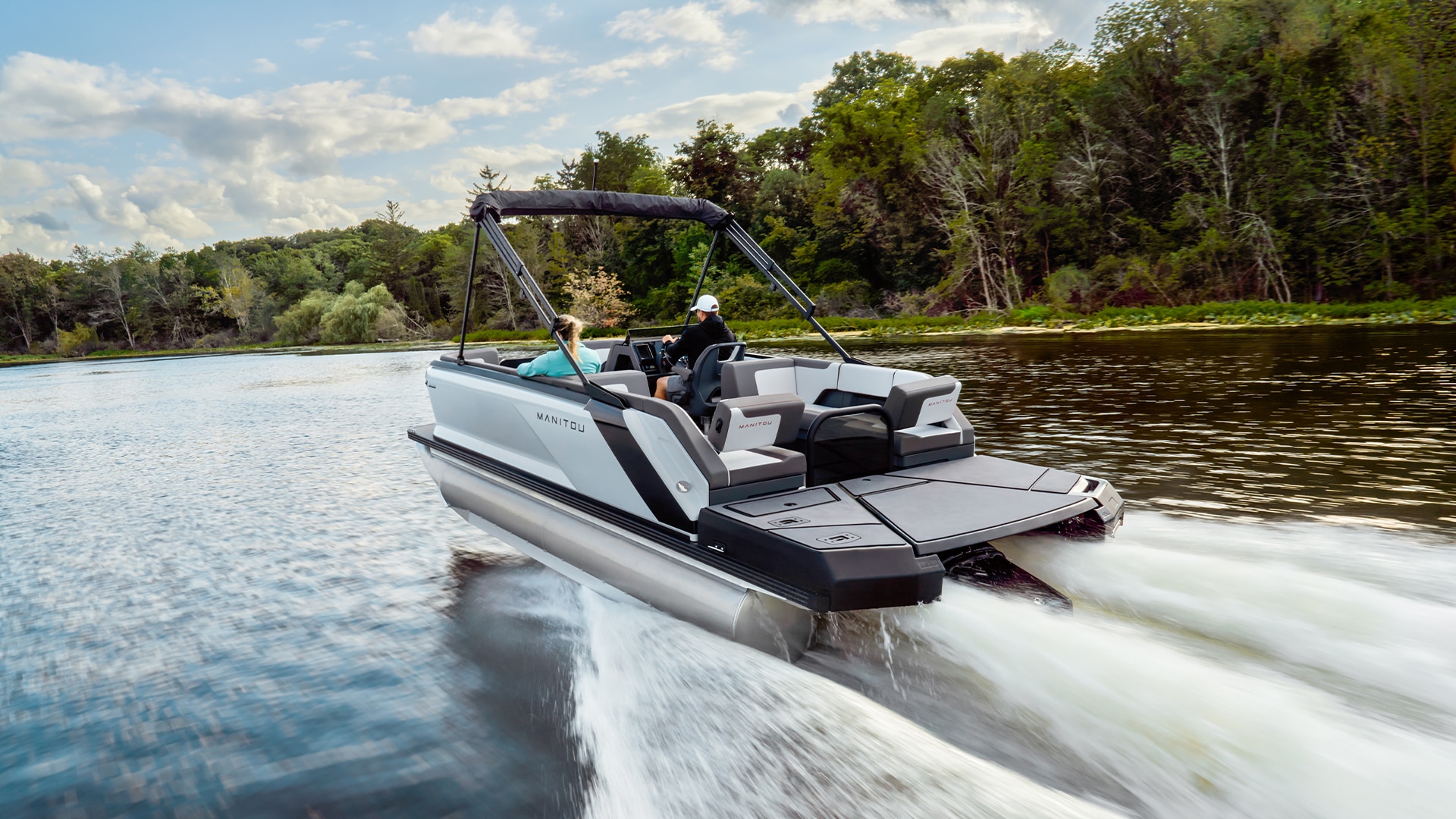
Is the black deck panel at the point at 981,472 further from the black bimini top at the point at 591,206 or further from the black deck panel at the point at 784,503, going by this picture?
the black bimini top at the point at 591,206

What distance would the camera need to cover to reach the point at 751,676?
3.20 meters

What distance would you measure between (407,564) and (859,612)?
313 centimetres

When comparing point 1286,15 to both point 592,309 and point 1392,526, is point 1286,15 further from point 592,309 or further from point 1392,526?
point 592,309

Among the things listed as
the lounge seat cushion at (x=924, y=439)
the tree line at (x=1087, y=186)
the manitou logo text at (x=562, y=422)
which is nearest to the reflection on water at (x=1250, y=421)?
the lounge seat cushion at (x=924, y=439)

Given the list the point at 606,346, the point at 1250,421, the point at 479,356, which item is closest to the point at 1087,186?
the point at 1250,421

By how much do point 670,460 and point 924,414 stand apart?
138 cm

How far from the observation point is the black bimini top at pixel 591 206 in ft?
15.7

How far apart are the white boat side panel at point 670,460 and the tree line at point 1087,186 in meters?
25.7

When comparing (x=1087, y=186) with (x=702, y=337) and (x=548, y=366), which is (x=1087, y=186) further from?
(x=548, y=366)

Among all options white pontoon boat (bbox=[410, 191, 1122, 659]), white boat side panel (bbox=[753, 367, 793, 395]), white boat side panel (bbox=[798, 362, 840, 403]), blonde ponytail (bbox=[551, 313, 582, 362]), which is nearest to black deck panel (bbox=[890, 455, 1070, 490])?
white pontoon boat (bbox=[410, 191, 1122, 659])

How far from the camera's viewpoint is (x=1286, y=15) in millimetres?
24250

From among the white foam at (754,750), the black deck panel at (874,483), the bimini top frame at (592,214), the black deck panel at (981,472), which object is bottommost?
the white foam at (754,750)

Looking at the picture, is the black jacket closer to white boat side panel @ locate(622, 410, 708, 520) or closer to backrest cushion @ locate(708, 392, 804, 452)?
backrest cushion @ locate(708, 392, 804, 452)

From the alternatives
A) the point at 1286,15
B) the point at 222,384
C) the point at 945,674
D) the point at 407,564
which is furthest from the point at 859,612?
the point at 1286,15
